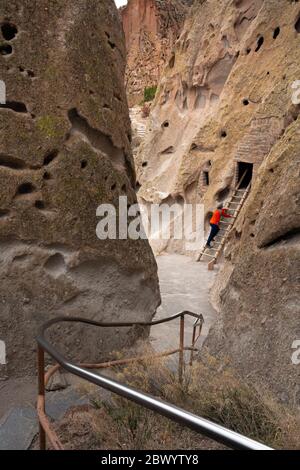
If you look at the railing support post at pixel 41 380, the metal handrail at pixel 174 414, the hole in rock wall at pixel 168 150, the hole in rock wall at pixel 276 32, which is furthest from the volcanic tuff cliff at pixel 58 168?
the hole in rock wall at pixel 168 150

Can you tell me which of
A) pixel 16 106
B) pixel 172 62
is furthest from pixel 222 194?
pixel 16 106

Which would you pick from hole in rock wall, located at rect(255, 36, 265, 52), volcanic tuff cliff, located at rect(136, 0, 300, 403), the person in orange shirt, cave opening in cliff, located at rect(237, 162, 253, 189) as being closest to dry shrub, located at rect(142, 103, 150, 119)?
volcanic tuff cliff, located at rect(136, 0, 300, 403)

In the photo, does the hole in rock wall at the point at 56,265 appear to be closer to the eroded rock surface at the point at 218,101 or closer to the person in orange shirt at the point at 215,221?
the eroded rock surface at the point at 218,101

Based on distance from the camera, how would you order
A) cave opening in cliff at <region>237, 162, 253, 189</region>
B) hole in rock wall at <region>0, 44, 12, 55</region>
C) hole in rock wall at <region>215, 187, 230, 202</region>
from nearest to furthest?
1. hole in rock wall at <region>0, 44, 12, 55</region>
2. cave opening in cliff at <region>237, 162, 253, 189</region>
3. hole in rock wall at <region>215, 187, 230, 202</region>

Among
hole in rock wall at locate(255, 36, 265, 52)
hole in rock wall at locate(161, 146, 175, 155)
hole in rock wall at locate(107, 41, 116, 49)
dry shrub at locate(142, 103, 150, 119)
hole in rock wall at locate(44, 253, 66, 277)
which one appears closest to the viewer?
hole in rock wall at locate(44, 253, 66, 277)

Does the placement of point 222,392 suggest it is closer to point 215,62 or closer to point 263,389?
point 263,389

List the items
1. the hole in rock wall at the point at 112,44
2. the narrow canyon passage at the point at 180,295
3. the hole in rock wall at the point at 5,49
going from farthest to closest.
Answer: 1. the narrow canyon passage at the point at 180,295
2. the hole in rock wall at the point at 112,44
3. the hole in rock wall at the point at 5,49

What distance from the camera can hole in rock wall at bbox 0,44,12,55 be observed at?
2.96 meters

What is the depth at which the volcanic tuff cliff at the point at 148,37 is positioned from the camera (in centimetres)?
2550

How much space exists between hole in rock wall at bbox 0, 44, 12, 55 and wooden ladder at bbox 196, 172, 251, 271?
293 inches

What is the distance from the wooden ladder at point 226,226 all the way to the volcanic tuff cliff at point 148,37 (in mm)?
17820

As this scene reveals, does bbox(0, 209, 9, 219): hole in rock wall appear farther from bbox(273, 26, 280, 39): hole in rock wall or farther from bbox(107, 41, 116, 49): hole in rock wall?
bbox(273, 26, 280, 39): hole in rock wall

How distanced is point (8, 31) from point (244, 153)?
7624 millimetres

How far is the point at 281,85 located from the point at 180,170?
182 inches
